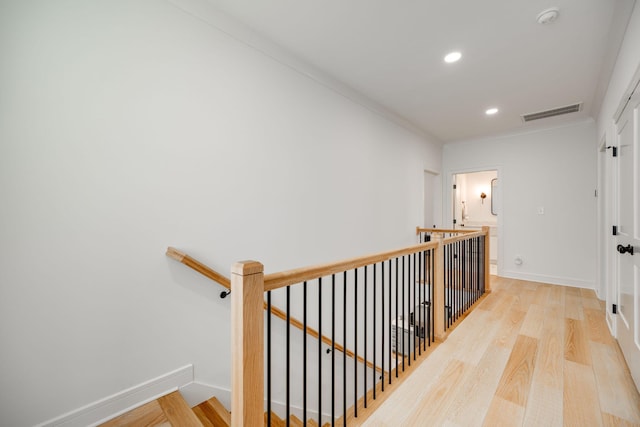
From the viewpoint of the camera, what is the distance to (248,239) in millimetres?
2205

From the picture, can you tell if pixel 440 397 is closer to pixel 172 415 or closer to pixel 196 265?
pixel 172 415

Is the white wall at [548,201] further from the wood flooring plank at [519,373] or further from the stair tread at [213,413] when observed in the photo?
the stair tread at [213,413]

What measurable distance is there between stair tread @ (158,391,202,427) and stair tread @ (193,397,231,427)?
16cm

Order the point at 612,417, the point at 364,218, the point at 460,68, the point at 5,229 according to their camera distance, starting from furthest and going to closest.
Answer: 1. the point at 364,218
2. the point at 460,68
3. the point at 612,417
4. the point at 5,229

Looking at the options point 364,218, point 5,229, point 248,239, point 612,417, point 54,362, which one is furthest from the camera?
point 364,218

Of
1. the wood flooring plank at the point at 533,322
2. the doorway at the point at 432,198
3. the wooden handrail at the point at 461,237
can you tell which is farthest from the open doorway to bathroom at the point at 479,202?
the wood flooring plank at the point at 533,322

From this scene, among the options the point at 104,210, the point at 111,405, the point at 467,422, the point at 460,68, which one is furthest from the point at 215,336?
the point at 460,68

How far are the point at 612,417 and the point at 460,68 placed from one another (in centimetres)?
284

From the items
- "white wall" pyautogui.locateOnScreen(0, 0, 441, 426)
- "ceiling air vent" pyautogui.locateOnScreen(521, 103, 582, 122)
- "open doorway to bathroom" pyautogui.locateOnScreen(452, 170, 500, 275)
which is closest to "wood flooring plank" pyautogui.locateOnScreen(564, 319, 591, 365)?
"white wall" pyautogui.locateOnScreen(0, 0, 441, 426)

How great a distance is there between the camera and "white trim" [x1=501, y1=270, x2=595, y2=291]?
4059 mm

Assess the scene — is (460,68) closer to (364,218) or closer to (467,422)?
(364,218)

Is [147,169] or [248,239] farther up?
[147,169]

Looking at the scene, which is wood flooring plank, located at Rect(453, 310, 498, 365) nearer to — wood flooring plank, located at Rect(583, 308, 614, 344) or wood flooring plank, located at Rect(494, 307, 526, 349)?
wood flooring plank, located at Rect(494, 307, 526, 349)

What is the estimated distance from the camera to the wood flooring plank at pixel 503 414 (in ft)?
4.83
